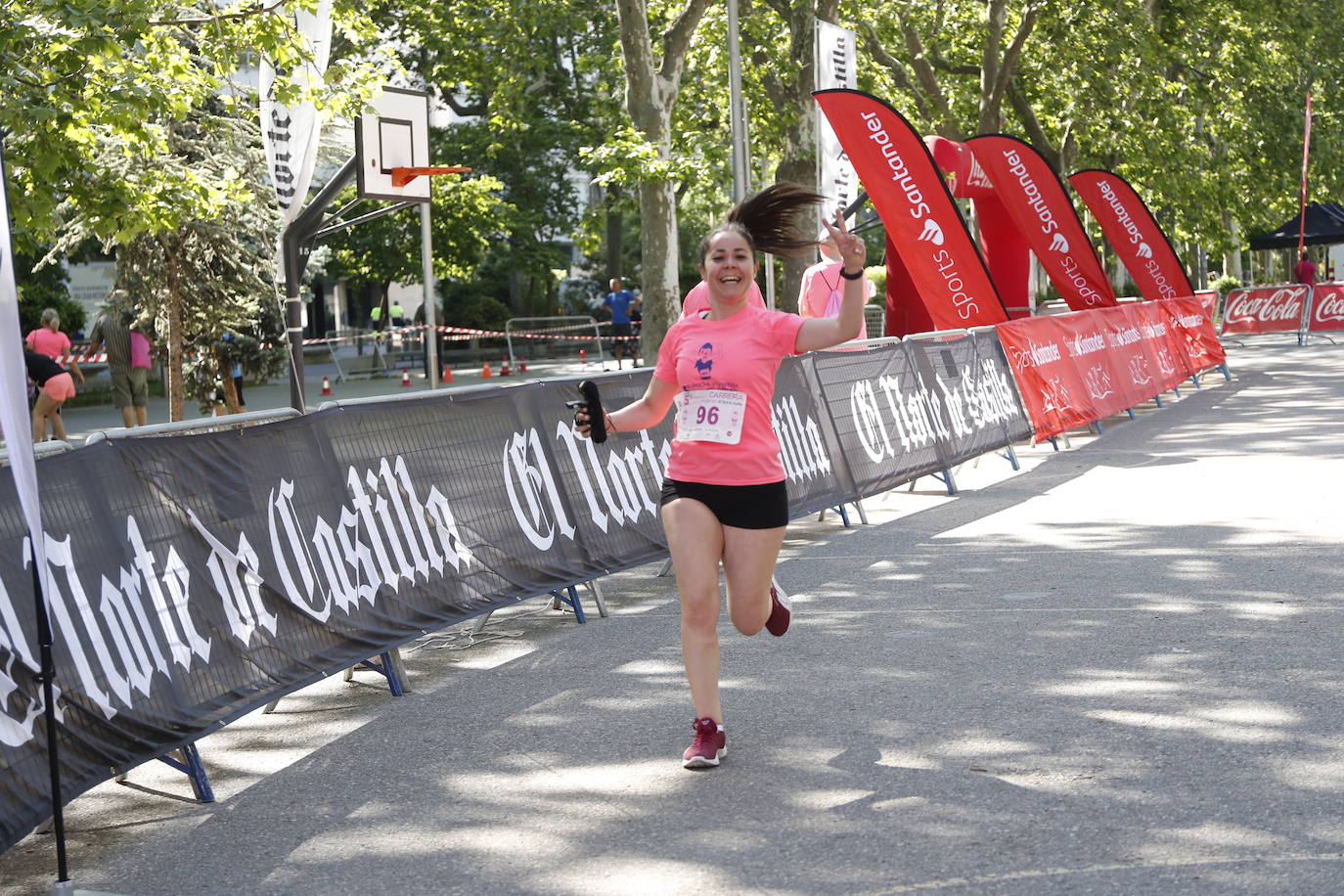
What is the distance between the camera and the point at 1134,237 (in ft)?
90.4

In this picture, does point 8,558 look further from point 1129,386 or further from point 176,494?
point 1129,386

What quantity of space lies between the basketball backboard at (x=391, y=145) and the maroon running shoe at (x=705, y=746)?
11.3m

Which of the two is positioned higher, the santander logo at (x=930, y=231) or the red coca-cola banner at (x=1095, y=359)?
the santander logo at (x=930, y=231)

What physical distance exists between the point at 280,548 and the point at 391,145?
11199mm

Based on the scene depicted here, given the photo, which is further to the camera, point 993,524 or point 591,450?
point 993,524

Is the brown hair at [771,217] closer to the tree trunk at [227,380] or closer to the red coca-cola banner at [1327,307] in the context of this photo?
the tree trunk at [227,380]

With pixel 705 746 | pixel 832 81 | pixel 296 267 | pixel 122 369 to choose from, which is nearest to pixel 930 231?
pixel 832 81

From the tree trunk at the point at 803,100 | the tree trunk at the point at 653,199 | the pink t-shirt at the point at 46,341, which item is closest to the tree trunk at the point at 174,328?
the pink t-shirt at the point at 46,341

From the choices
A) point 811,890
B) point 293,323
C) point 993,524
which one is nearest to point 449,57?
point 293,323

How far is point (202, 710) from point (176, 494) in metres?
0.82

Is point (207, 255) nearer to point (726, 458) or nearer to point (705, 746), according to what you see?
point (726, 458)

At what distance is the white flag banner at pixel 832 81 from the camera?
75.0 ft

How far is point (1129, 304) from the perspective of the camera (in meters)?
21.2

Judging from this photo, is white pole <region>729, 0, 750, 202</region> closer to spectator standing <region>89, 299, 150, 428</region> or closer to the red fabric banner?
the red fabric banner
